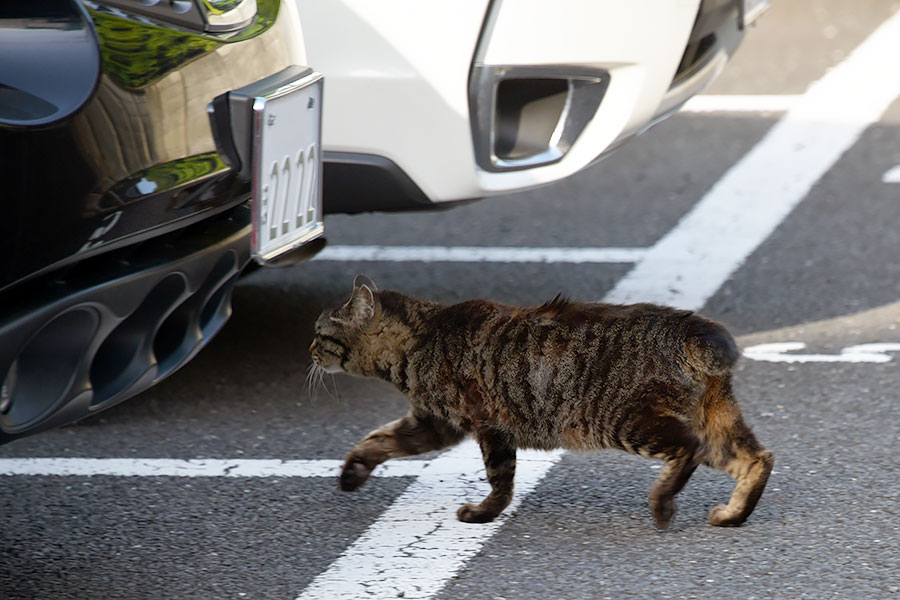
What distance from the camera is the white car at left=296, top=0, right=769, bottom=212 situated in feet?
11.6

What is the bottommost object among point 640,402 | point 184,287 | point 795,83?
point 795,83

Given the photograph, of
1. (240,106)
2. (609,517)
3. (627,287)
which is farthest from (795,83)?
(240,106)

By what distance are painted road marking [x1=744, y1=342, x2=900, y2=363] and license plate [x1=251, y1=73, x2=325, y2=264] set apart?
1.76 meters

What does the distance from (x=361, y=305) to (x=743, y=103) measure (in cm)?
500

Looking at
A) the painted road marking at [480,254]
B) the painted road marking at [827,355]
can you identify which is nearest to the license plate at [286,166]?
the painted road marking at [827,355]

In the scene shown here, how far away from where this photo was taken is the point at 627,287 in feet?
15.8

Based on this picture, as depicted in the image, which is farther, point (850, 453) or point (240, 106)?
point (850, 453)

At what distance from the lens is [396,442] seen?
324 cm

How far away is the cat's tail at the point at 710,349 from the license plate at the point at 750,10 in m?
2.06

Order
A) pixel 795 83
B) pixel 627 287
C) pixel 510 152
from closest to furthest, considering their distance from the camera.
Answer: pixel 510 152
pixel 627 287
pixel 795 83

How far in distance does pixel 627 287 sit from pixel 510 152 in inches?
47.5

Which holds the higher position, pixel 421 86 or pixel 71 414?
pixel 421 86

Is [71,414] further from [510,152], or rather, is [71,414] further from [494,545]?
[510,152]

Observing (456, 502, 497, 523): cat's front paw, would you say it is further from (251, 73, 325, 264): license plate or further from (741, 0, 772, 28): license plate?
(741, 0, 772, 28): license plate
